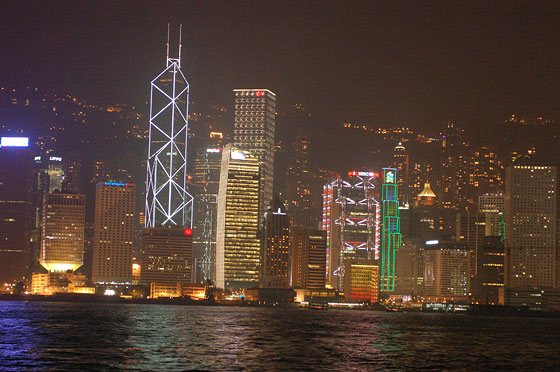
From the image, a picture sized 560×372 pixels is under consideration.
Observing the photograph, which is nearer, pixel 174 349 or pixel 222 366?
pixel 222 366

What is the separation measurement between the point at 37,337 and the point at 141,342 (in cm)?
1489

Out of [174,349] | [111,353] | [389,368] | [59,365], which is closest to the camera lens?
[59,365]

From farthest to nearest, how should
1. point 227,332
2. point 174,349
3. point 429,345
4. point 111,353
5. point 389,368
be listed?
point 227,332, point 429,345, point 174,349, point 111,353, point 389,368

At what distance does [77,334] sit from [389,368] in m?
52.6

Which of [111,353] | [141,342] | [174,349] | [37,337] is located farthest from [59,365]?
[37,337]

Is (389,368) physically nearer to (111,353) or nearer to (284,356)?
(284,356)

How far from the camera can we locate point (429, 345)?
114 meters

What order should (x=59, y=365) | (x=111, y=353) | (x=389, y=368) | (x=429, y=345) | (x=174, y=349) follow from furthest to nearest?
1. (x=429, y=345)
2. (x=174, y=349)
3. (x=111, y=353)
4. (x=389, y=368)
5. (x=59, y=365)

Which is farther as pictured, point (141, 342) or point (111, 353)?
point (141, 342)

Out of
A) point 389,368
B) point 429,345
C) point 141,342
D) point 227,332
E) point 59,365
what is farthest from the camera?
point 227,332

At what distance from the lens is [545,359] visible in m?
98.4

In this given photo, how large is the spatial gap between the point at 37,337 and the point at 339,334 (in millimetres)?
49214

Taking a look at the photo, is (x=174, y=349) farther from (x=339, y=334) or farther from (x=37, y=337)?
(x=339, y=334)

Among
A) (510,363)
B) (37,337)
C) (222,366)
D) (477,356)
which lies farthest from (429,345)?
(37,337)
